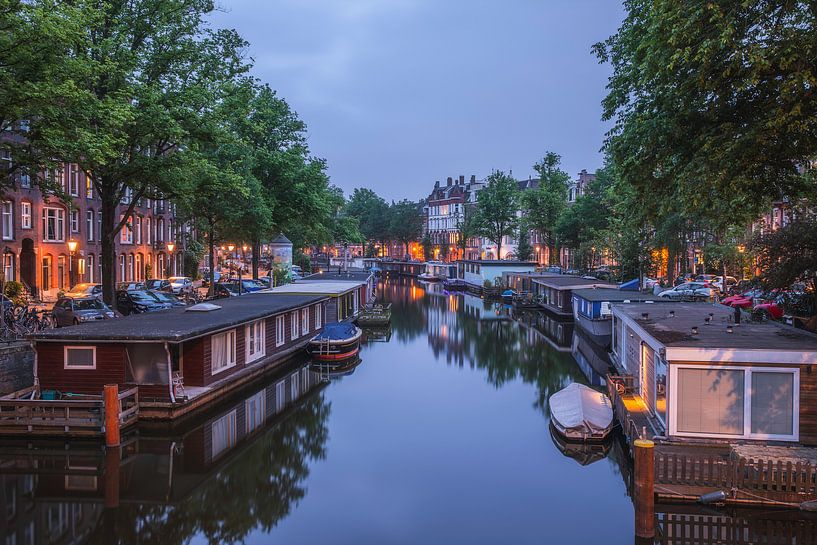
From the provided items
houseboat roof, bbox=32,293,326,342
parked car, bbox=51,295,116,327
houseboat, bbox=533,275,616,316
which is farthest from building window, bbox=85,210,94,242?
houseboat, bbox=533,275,616,316

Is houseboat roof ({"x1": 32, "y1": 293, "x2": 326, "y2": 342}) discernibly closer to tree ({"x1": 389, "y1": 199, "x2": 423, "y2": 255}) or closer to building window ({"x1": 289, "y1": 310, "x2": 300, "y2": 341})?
building window ({"x1": 289, "y1": 310, "x2": 300, "y2": 341})

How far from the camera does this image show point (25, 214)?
4441 centimetres

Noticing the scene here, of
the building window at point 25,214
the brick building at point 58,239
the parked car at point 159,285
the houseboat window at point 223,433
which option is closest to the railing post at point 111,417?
the houseboat window at point 223,433

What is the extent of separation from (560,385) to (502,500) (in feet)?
44.9

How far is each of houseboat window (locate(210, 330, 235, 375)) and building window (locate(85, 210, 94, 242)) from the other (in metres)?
32.7

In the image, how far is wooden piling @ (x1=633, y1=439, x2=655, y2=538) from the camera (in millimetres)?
12680

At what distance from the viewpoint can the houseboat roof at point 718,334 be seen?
1569 centimetres

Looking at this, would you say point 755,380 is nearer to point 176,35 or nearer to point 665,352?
point 665,352

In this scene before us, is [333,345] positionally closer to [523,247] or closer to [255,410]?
[255,410]

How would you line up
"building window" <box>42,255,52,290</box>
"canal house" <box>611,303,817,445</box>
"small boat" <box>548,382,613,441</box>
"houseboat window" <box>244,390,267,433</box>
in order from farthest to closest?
"building window" <box>42,255,52,290</box> → "houseboat window" <box>244,390,267,433</box> → "small boat" <box>548,382,613,441</box> → "canal house" <box>611,303,817,445</box>

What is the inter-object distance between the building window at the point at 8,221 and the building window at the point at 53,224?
3.36 metres

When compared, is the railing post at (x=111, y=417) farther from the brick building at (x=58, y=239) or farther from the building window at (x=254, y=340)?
the brick building at (x=58, y=239)

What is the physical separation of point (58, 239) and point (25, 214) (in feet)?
11.9

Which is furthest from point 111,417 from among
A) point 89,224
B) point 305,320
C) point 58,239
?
point 89,224
